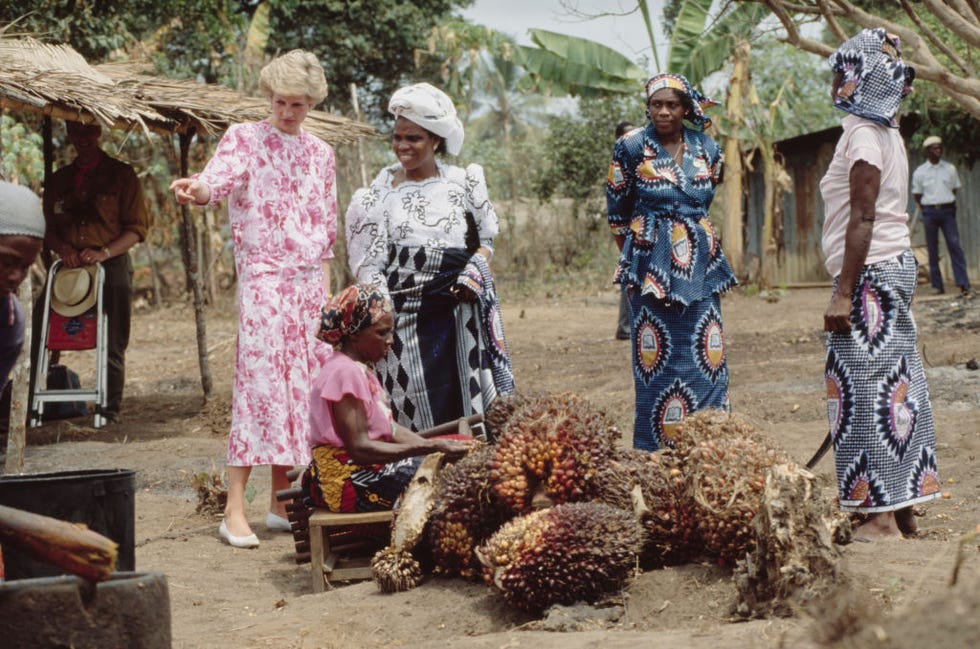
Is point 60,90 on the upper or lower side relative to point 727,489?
upper

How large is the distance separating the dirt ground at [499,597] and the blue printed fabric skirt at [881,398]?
244 millimetres

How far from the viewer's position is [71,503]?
374 centimetres

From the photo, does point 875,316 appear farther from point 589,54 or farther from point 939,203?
point 589,54

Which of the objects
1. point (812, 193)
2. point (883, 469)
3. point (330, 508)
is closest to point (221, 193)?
point (330, 508)

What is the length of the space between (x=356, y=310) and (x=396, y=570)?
3.20 ft

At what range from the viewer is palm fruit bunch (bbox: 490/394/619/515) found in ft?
12.4

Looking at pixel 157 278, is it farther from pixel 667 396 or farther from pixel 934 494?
pixel 934 494

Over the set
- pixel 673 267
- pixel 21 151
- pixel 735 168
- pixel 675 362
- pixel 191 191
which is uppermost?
pixel 21 151

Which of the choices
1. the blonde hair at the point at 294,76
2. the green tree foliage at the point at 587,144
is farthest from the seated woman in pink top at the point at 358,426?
the green tree foliage at the point at 587,144

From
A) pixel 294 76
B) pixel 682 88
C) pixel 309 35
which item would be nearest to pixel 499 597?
pixel 294 76

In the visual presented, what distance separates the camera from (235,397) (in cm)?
534

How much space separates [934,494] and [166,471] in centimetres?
468

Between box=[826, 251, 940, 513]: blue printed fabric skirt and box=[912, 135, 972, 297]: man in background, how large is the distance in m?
11.8

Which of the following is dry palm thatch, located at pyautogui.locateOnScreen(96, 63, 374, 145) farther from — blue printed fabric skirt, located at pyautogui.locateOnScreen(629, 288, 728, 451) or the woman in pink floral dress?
blue printed fabric skirt, located at pyautogui.locateOnScreen(629, 288, 728, 451)
